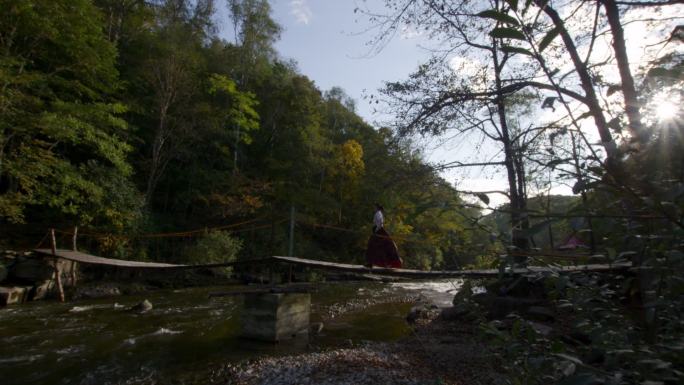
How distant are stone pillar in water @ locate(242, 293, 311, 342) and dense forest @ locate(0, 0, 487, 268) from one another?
5.46ft

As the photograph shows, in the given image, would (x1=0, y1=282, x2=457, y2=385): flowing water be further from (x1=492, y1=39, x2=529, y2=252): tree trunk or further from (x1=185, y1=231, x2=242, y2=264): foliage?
(x1=185, y1=231, x2=242, y2=264): foliage

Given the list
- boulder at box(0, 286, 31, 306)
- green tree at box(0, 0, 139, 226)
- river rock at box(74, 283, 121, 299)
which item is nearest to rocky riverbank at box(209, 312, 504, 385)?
boulder at box(0, 286, 31, 306)

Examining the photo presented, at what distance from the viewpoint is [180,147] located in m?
14.8

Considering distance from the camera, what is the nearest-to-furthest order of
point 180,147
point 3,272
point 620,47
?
point 620,47 → point 3,272 → point 180,147

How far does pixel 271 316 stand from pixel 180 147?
1103 centimetres

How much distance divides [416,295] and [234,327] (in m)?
6.34

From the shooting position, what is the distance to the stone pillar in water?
18.3 ft

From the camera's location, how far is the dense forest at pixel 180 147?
341 inches

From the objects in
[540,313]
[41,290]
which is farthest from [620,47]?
[41,290]

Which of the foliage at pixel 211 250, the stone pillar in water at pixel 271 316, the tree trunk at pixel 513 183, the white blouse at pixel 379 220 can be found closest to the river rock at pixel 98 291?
the foliage at pixel 211 250

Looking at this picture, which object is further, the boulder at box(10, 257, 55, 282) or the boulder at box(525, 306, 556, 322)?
the boulder at box(10, 257, 55, 282)

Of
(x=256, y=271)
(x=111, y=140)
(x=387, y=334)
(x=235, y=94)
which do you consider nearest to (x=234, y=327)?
(x=387, y=334)

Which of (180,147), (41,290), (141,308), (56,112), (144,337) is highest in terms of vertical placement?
(180,147)

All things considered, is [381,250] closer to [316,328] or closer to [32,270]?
[316,328]
